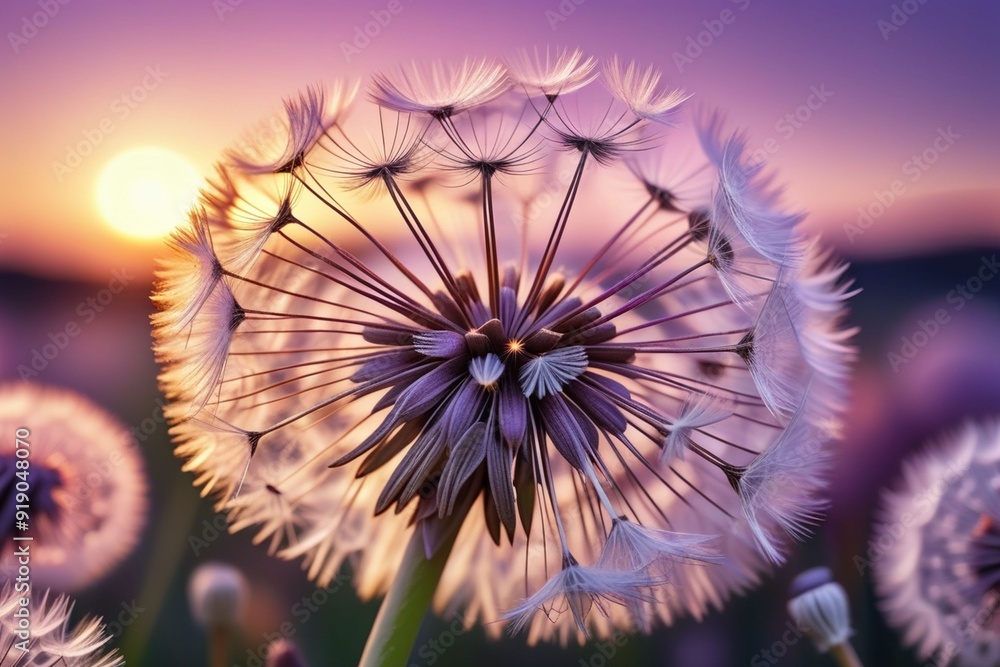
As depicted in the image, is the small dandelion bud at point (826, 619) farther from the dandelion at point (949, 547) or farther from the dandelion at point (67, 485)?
the dandelion at point (67, 485)

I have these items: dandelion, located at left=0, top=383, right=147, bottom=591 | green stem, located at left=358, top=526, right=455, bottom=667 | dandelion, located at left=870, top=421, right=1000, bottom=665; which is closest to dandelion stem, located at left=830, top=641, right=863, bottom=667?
dandelion, located at left=870, top=421, right=1000, bottom=665

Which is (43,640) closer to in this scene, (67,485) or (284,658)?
(284,658)

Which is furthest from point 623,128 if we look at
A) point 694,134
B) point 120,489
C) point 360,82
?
point 120,489

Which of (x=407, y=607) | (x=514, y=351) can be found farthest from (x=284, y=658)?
(x=514, y=351)

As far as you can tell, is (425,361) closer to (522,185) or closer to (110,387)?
(522,185)

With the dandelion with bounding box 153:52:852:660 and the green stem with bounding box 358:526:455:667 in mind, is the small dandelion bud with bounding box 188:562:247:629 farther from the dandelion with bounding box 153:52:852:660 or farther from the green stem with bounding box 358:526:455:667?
the green stem with bounding box 358:526:455:667
